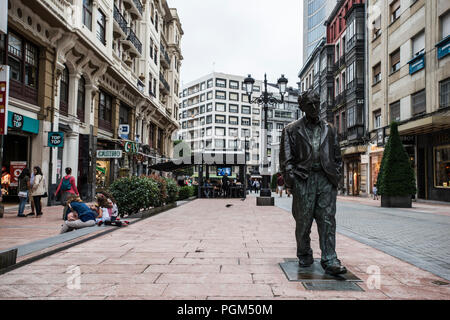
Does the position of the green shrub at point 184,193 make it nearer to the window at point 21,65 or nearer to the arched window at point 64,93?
the arched window at point 64,93

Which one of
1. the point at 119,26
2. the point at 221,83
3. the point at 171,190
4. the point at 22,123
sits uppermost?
the point at 221,83

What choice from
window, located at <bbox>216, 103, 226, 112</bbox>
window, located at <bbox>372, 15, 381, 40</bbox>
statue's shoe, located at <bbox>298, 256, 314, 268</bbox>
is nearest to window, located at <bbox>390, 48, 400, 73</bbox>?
window, located at <bbox>372, 15, 381, 40</bbox>

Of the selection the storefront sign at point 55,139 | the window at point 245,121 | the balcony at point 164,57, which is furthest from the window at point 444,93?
the window at point 245,121

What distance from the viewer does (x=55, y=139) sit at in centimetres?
1455

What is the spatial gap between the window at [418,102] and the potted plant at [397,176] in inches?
233

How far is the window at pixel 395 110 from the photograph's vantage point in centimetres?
2403

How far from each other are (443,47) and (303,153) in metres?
18.6

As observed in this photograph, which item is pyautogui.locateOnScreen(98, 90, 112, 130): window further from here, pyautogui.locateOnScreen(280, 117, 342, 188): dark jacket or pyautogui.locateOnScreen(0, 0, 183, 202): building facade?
pyautogui.locateOnScreen(280, 117, 342, 188): dark jacket

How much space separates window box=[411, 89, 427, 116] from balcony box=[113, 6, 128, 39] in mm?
18635

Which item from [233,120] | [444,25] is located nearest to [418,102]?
[444,25]

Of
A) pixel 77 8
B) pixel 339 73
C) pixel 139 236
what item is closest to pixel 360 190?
pixel 339 73

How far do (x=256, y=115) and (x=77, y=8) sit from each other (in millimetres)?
73771

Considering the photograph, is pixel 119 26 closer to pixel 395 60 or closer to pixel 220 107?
pixel 395 60
